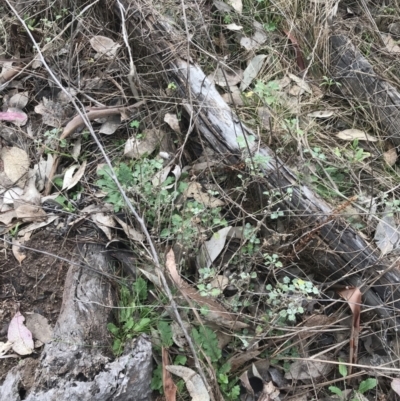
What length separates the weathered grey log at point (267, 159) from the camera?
1922mm

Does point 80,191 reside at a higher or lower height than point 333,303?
higher

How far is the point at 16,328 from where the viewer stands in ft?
6.17

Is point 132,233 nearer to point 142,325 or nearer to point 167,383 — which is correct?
point 142,325

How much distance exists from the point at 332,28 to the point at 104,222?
5.59ft

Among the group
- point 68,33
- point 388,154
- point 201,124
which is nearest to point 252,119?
point 201,124

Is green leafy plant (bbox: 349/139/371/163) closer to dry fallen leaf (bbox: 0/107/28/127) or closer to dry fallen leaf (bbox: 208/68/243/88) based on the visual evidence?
dry fallen leaf (bbox: 208/68/243/88)

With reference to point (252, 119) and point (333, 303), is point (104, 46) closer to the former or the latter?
point (252, 119)

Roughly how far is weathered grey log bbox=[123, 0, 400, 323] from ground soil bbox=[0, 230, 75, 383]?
2.65 ft

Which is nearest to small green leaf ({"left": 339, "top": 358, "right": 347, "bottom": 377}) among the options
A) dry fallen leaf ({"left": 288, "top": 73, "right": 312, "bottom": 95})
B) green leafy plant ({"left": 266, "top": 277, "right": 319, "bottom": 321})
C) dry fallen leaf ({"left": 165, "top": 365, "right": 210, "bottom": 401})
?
green leafy plant ({"left": 266, "top": 277, "right": 319, "bottom": 321})

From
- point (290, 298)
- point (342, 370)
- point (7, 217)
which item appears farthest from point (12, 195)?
point (342, 370)

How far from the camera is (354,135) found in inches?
97.9

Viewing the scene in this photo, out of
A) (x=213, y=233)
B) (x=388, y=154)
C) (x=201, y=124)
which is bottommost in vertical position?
(x=388, y=154)

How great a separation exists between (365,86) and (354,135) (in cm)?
31

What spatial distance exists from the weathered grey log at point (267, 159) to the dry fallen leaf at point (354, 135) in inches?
22.1
